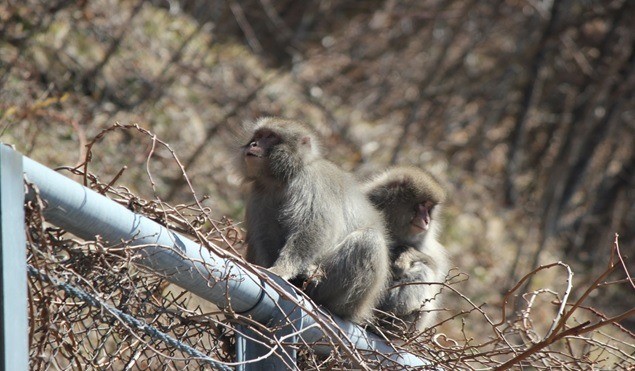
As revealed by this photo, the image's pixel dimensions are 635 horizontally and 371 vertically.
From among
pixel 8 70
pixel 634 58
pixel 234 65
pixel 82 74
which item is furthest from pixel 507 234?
pixel 8 70

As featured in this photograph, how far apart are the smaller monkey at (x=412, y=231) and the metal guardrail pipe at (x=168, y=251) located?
1.14 meters

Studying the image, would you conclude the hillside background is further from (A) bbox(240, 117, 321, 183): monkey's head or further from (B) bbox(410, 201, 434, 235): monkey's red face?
(A) bbox(240, 117, 321, 183): monkey's head

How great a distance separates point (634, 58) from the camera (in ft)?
39.9

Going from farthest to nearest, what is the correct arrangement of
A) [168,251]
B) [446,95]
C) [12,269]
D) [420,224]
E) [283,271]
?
[446,95] → [420,224] → [283,271] → [168,251] → [12,269]

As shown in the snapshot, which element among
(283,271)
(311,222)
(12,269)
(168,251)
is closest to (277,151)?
(311,222)

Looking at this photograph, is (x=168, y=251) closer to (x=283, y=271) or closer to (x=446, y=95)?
(x=283, y=271)

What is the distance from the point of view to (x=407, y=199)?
5.64 metres

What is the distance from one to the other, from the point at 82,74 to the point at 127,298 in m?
6.58

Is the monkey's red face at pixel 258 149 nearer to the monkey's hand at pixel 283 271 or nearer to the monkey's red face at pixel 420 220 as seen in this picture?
the monkey's hand at pixel 283 271

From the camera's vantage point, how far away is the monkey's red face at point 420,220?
5.46 meters

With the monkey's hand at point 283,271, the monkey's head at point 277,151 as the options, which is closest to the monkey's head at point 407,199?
the monkey's head at point 277,151

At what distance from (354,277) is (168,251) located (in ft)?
4.73

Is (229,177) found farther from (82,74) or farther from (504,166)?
(504,166)

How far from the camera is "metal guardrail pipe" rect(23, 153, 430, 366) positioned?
8.98 ft
